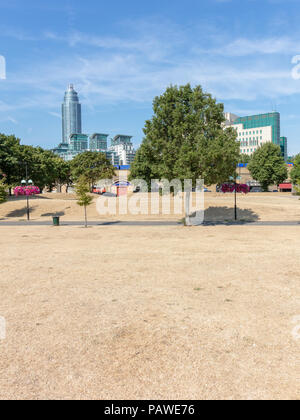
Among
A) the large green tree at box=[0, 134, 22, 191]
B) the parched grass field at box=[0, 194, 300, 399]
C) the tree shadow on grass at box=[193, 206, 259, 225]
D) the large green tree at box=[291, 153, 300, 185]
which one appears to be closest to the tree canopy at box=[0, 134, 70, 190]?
the large green tree at box=[0, 134, 22, 191]

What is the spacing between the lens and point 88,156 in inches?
2813

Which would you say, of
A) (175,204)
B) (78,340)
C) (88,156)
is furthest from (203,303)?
(88,156)

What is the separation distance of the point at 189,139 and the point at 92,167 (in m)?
44.6

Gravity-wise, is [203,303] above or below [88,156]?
below

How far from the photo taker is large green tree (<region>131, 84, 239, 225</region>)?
28.6m

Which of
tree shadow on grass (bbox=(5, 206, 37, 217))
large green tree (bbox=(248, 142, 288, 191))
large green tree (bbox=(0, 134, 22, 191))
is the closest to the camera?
tree shadow on grass (bbox=(5, 206, 37, 217))

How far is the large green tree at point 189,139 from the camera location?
2862 cm

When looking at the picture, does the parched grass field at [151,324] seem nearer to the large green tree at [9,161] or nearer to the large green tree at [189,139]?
the large green tree at [189,139]

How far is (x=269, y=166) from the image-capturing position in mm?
75750

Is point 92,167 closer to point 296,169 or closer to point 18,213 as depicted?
point 18,213

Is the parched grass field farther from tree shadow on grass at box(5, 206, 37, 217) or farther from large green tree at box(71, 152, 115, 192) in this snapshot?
large green tree at box(71, 152, 115, 192)

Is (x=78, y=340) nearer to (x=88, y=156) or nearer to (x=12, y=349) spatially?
(x=12, y=349)

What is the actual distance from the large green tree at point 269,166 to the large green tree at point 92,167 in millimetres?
37625
